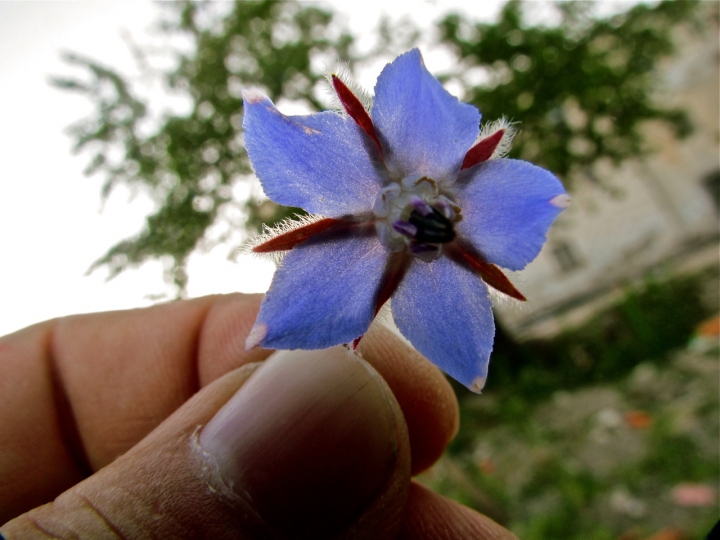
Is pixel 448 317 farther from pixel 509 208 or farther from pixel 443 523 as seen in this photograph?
pixel 443 523

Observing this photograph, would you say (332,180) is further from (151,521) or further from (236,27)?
(236,27)

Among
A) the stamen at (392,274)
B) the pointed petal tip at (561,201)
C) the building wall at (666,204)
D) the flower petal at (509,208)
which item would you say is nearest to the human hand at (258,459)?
Result: the stamen at (392,274)

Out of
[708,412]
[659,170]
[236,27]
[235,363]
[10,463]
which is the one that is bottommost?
[659,170]

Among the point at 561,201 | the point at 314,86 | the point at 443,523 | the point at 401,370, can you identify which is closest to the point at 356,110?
the point at 561,201

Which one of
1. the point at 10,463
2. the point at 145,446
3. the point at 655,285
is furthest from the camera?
the point at 655,285

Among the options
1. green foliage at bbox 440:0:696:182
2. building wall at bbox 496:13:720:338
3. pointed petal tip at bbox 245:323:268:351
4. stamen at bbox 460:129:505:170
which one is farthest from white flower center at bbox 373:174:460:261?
building wall at bbox 496:13:720:338

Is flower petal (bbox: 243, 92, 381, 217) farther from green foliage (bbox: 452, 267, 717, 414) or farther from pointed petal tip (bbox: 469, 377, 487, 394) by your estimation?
green foliage (bbox: 452, 267, 717, 414)

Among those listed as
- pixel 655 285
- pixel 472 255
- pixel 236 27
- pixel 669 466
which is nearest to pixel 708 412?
pixel 669 466

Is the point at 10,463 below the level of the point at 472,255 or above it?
below
